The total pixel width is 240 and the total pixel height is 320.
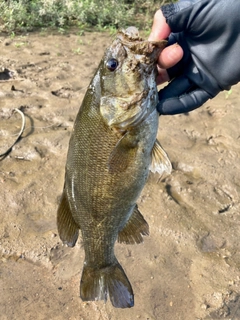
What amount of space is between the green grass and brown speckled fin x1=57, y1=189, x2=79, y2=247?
6130 mm

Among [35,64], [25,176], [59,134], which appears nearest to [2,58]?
[35,64]

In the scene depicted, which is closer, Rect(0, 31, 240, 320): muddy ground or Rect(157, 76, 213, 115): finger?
Rect(157, 76, 213, 115): finger

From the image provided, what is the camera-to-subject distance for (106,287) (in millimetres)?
2578

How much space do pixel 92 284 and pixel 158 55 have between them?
1.46 meters

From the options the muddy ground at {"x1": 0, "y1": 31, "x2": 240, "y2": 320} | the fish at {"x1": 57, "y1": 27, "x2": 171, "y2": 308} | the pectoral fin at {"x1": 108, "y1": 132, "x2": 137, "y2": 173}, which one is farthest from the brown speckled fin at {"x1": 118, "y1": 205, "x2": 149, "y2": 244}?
the muddy ground at {"x1": 0, "y1": 31, "x2": 240, "y2": 320}

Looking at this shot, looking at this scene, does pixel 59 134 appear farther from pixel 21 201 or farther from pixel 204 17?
pixel 204 17

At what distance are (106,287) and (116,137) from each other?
3.34ft

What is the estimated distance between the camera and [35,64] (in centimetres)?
662

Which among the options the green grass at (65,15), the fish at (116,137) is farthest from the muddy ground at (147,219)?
the green grass at (65,15)

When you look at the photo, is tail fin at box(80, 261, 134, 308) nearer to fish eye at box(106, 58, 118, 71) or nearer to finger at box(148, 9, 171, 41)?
fish eye at box(106, 58, 118, 71)

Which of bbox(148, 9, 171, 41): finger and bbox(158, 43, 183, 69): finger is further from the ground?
bbox(148, 9, 171, 41): finger

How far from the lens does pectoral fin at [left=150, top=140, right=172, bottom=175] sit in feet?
7.61

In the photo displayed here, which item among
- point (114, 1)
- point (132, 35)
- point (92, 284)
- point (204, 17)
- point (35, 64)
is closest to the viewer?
point (132, 35)

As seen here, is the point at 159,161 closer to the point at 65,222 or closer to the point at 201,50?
the point at 65,222
